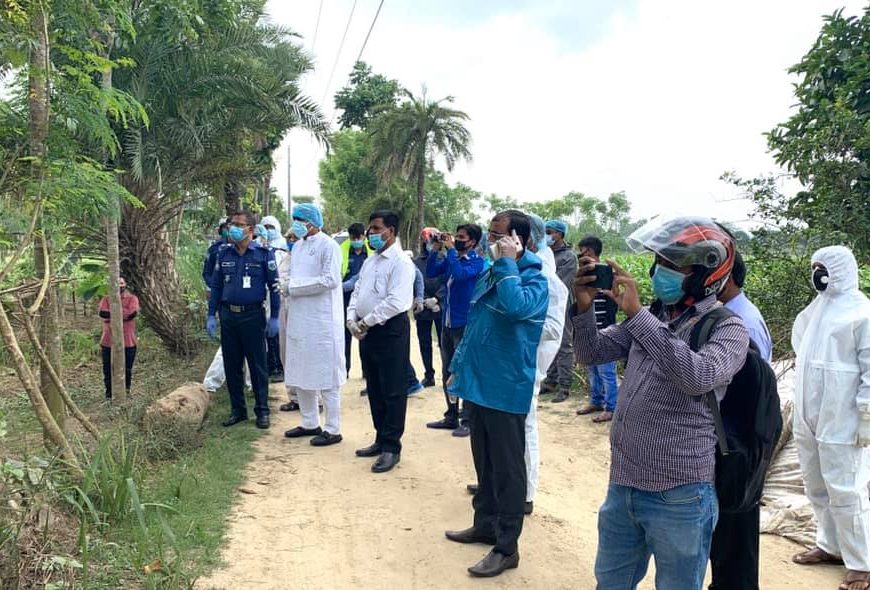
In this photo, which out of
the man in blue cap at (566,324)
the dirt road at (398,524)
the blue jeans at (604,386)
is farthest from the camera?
the man in blue cap at (566,324)

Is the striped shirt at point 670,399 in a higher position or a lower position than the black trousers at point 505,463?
higher

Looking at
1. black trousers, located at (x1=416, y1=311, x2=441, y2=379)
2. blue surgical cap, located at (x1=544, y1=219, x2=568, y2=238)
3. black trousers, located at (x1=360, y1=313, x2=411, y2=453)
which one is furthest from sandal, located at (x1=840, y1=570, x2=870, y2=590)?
black trousers, located at (x1=416, y1=311, x2=441, y2=379)

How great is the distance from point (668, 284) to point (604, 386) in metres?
4.96

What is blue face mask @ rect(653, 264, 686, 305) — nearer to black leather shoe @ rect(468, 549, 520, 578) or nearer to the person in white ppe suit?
black leather shoe @ rect(468, 549, 520, 578)

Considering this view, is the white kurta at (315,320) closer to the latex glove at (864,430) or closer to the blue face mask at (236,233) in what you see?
the blue face mask at (236,233)

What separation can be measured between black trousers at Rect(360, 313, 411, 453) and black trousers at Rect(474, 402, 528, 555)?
1.48 metres

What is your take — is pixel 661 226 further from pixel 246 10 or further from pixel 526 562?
pixel 246 10

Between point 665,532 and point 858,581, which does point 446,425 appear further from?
point 665,532

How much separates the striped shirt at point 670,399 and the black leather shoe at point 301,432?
397 centimetres

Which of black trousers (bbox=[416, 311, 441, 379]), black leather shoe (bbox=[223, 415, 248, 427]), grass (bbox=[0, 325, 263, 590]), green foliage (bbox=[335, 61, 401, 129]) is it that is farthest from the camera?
green foliage (bbox=[335, 61, 401, 129])

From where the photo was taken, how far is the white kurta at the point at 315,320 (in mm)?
5613

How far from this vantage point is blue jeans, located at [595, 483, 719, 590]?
2180 millimetres

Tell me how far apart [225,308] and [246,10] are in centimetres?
617

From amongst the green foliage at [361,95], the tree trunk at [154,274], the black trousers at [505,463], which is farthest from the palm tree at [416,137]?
the black trousers at [505,463]
